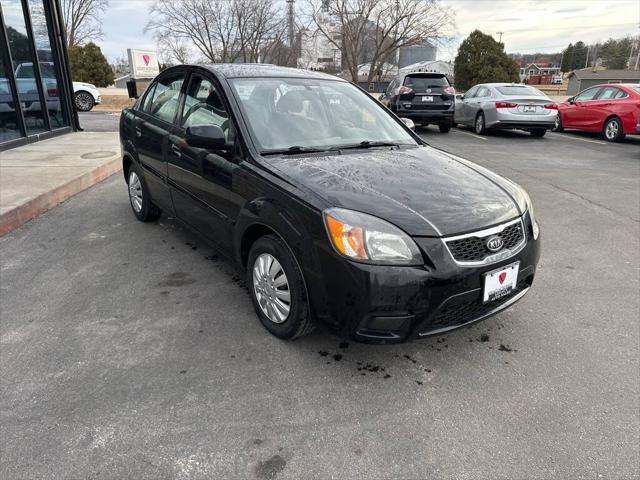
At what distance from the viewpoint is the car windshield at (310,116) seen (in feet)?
10.4

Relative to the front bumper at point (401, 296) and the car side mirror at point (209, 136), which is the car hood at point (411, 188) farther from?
the car side mirror at point (209, 136)

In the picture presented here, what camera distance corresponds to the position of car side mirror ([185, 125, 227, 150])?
299cm

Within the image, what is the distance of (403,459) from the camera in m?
2.03

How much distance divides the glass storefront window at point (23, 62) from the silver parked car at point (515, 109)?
10962 mm

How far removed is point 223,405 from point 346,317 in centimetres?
75

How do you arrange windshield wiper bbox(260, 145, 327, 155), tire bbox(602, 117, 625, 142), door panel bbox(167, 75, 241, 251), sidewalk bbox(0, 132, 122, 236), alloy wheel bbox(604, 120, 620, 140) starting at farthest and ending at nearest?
alloy wheel bbox(604, 120, 620, 140) → tire bbox(602, 117, 625, 142) → sidewalk bbox(0, 132, 122, 236) → door panel bbox(167, 75, 241, 251) → windshield wiper bbox(260, 145, 327, 155)

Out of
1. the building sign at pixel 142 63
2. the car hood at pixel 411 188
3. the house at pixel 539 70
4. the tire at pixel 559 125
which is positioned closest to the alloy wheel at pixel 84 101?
the building sign at pixel 142 63

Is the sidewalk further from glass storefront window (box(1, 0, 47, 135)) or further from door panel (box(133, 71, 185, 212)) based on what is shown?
door panel (box(133, 71, 185, 212))

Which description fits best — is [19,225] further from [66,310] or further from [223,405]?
[223,405]

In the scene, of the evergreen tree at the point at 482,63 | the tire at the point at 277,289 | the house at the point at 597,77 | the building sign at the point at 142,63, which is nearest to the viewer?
the tire at the point at 277,289

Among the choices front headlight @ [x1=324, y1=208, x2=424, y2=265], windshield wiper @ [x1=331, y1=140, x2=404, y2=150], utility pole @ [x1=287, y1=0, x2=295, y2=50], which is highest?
utility pole @ [x1=287, y1=0, x2=295, y2=50]

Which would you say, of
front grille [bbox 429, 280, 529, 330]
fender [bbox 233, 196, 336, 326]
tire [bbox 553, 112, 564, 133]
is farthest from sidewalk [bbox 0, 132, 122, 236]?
tire [bbox 553, 112, 564, 133]

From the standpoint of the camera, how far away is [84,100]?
18219mm

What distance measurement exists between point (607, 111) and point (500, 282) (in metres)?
12.3
